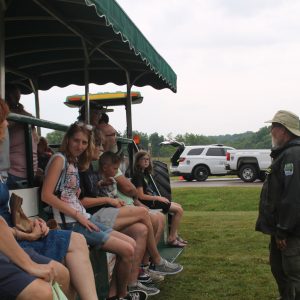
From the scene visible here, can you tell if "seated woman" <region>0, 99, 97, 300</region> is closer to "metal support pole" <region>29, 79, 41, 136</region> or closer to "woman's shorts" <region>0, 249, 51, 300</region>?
"woman's shorts" <region>0, 249, 51, 300</region>

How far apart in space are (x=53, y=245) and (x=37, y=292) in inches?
27.8

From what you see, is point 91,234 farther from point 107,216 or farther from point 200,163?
point 200,163

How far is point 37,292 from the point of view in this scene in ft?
8.26

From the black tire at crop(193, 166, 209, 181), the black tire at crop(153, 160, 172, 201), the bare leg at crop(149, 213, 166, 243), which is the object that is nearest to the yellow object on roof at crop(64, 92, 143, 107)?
the black tire at crop(153, 160, 172, 201)

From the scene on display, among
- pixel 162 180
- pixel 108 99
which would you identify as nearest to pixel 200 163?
pixel 108 99

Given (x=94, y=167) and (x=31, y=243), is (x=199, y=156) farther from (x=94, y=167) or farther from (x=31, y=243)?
(x=31, y=243)

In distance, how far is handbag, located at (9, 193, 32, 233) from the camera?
3053 millimetres

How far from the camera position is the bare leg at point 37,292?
8.17 feet

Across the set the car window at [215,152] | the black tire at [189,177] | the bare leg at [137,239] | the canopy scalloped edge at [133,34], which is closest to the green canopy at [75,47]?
the canopy scalloped edge at [133,34]

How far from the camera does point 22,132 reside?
145 inches

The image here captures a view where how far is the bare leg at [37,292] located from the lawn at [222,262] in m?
2.89

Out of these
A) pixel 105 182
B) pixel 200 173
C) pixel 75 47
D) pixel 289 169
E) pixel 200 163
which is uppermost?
pixel 75 47

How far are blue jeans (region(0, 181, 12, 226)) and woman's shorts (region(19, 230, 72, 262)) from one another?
0.19m

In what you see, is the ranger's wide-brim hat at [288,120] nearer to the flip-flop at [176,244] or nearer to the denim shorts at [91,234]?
the denim shorts at [91,234]
